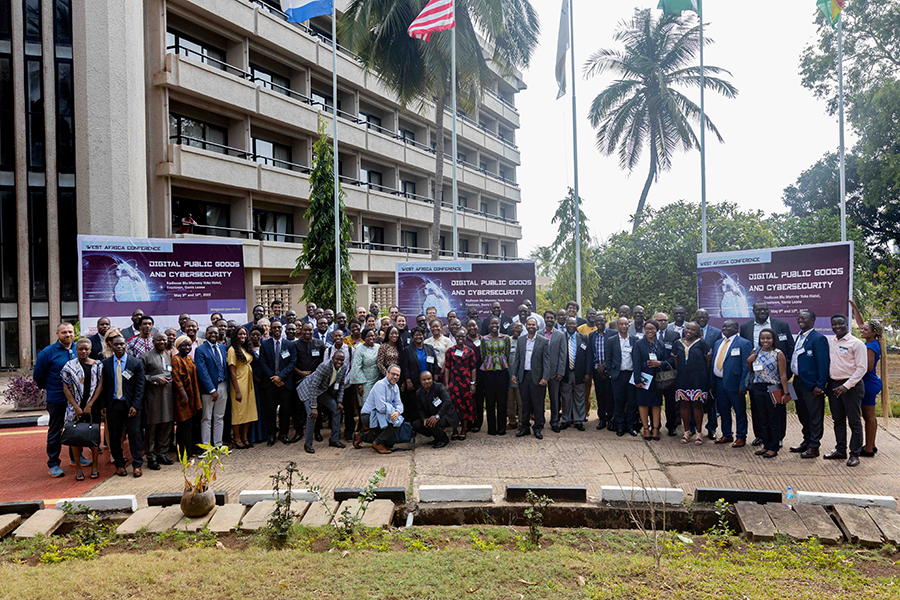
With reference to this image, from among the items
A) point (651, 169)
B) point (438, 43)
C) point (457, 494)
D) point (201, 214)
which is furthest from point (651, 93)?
point (457, 494)

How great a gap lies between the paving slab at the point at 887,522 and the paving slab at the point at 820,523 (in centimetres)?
34

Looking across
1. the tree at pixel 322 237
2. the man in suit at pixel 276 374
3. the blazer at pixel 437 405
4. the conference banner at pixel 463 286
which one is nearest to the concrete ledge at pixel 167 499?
the man in suit at pixel 276 374

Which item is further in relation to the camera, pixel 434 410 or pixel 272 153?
pixel 272 153

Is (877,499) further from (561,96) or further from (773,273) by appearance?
(561,96)

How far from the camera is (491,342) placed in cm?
941

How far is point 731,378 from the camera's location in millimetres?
8180

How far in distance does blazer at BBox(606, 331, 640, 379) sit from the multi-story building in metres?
10.1

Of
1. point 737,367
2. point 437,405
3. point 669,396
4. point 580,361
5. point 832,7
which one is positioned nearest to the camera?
point 737,367

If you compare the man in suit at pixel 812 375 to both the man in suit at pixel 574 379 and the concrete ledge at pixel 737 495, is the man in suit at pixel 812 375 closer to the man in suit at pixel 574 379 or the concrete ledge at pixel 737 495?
the concrete ledge at pixel 737 495

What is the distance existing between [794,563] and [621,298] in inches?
654

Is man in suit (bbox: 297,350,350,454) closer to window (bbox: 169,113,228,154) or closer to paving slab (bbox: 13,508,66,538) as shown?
paving slab (bbox: 13,508,66,538)

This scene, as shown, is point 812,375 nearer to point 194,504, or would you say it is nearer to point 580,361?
point 580,361

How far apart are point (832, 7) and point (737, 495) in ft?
39.5

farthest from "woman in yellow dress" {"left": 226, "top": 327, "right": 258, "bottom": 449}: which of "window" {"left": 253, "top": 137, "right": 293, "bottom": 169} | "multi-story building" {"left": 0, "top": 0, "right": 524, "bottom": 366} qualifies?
"window" {"left": 253, "top": 137, "right": 293, "bottom": 169}
